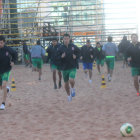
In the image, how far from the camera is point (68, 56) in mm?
10516

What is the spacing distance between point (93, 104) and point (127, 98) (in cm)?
129

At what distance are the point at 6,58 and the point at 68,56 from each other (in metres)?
1.71

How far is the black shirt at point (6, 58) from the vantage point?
9.56 metres

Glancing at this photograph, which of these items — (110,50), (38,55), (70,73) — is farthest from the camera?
(38,55)

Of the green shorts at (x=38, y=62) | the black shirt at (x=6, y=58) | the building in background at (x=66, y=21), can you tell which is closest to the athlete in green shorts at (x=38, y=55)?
the green shorts at (x=38, y=62)

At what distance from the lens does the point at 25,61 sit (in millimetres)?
29781

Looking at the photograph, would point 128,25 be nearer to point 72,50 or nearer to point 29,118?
point 72,50

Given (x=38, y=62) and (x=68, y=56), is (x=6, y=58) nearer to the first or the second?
(x=68, y=56)

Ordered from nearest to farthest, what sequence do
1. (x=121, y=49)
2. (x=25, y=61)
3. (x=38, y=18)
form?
(x=121, y=49) < (x=25, y=61) < (x=38, y=18)

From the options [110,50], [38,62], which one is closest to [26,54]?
[38,62]

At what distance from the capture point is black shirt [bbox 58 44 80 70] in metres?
10.5

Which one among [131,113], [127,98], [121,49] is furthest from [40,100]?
[121,49]

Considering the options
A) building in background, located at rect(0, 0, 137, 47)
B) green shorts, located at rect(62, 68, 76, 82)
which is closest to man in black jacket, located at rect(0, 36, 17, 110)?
green shorts, located at rect(62, 68, 76, 82)

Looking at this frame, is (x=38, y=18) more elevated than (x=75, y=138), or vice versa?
(x=38, y=18)
